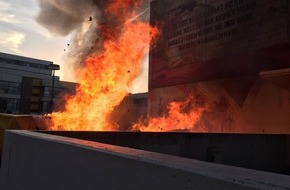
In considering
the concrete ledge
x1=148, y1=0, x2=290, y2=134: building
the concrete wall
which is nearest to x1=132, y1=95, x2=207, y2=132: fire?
x1=148, y1=0, x2=290, y2=134: building

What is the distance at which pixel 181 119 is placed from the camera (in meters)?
19.1

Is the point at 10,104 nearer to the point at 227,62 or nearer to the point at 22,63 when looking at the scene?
the point at 22,63

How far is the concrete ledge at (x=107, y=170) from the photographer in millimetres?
2270

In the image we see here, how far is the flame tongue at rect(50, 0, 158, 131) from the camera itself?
1595 centimetres

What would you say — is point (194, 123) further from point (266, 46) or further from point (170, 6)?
point (170, 6)

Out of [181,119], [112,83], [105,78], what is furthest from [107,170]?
[181,119]

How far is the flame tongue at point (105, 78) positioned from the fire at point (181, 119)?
2.95 metres

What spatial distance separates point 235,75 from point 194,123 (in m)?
3.61

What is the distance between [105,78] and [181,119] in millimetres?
4692

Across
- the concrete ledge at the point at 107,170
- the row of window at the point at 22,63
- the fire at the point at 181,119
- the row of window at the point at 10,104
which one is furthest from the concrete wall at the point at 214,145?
the row of window at the point at 22,63

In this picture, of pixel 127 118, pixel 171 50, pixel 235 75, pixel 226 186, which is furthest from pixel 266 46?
pixel 127 118

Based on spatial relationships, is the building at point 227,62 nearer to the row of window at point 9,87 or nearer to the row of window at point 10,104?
the row of window at point 10,104

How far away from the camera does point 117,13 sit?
18.3 m

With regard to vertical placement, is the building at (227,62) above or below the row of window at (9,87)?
below
